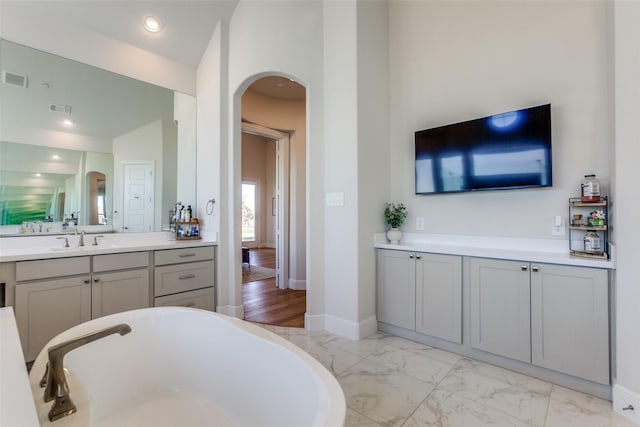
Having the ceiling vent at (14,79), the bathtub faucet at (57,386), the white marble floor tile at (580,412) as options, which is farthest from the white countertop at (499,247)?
the ceiling vent at (14,79)

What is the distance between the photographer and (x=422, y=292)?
254 centimetres

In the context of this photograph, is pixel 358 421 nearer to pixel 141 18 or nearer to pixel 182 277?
pixel 182 277

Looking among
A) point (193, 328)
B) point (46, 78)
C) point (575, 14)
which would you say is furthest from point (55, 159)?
point (575, 14)

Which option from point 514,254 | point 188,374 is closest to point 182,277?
point 188,374

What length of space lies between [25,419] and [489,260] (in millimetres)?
2511

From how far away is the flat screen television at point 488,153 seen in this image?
86.0 inches

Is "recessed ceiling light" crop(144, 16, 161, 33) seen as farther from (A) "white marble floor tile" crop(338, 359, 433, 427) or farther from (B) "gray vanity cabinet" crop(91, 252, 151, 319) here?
(A) "white marble floor tile" crop(338, 359, 433, 427)

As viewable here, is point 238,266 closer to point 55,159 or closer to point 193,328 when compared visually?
point 193,328

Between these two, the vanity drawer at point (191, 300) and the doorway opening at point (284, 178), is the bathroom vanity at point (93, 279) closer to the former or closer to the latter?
the vanity drawer at point (191, 300)

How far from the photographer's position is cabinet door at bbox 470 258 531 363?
6.70 feet

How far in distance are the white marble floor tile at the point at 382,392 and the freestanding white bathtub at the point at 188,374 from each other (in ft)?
2.20

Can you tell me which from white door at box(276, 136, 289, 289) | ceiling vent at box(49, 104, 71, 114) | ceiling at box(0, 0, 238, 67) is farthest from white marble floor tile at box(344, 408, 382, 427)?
ceiling at box(0, 0, 238, 67)

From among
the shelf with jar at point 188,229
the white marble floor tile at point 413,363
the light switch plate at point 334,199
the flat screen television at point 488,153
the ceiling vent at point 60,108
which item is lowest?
the white marble floor tile at point 413,363

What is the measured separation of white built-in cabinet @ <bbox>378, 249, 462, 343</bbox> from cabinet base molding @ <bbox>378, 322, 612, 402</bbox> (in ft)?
0.22
